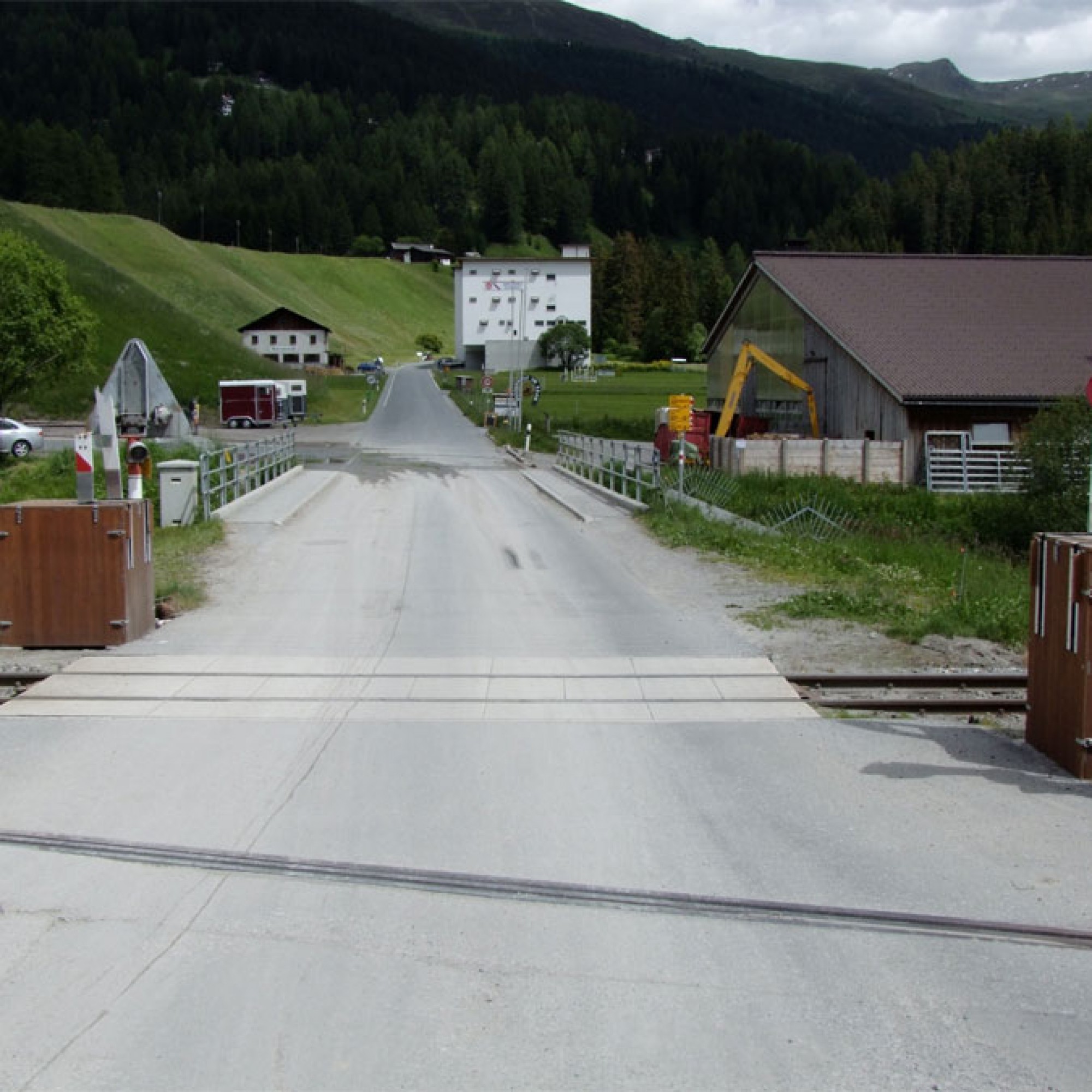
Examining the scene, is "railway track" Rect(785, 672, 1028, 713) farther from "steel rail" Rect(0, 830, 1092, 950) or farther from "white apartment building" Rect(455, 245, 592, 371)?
"white apartment building" Rect(455, 245, 592, 371)

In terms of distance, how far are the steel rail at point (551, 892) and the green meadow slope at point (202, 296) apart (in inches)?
2523

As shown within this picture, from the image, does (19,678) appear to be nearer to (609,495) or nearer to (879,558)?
(879,558)

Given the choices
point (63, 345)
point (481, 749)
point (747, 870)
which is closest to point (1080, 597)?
point (747, 870)

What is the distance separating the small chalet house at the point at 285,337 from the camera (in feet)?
385

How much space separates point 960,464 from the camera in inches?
1644

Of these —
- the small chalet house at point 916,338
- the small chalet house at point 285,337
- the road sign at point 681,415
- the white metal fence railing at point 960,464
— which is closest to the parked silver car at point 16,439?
the road sign at point 681,415

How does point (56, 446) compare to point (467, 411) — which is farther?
point (467, 411)

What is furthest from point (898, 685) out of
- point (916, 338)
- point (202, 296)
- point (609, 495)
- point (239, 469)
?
point (202, 296)

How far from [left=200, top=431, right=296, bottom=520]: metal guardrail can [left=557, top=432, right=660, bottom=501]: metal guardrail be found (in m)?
8.98

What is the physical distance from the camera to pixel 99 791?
332 inches

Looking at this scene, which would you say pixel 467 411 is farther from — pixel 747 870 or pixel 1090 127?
pixel 1090 127

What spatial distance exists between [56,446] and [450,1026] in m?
51.8

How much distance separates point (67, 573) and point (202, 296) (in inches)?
4457

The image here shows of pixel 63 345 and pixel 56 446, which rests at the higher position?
pixel 63 345
